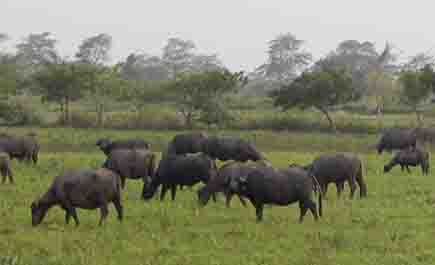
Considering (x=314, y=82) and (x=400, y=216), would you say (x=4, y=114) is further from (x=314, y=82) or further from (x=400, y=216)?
(x=400, y=216)

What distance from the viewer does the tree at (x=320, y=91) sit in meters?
48.3

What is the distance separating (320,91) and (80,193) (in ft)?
124

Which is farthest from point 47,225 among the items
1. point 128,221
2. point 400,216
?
point 400,216

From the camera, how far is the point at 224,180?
14633 millimetres

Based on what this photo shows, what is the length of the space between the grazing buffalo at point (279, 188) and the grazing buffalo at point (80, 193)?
9.34ft

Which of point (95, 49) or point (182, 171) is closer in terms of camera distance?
point (182, 171)

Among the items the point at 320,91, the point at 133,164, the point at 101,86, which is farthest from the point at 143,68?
the point at 133,164

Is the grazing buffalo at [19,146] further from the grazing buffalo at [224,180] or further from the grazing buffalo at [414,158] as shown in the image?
the grazing buffalo at [414,158]

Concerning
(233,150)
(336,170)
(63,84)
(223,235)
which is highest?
(63,84)

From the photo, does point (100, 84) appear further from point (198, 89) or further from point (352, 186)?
point (352, 186)

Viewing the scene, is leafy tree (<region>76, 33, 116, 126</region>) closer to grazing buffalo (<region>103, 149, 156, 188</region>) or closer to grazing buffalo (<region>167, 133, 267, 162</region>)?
grazing buffalo (<region>167, 133, 267, 162</region>)

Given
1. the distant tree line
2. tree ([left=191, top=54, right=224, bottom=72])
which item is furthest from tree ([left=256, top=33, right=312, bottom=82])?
the distant tree line

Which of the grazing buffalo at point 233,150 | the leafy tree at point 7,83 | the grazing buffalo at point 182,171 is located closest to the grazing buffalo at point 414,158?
the grazing buffalo at point 233,150

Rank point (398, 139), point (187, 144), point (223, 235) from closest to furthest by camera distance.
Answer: point (223, 235) < point (187, 144) < point (398, 139)
